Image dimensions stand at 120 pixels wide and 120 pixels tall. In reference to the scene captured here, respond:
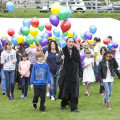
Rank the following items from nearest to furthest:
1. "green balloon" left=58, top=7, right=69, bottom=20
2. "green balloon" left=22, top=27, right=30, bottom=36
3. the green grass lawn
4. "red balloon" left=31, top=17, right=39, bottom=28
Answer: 1. the green grass lawn
2. "green balloon" left=58, top=7, right=69, bottom=20
3. "green balloon" left=22, top=27, right=30, bottom=36
4. "red balloon" left=31, top=17, right=39, bottom=28

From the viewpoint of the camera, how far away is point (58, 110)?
31.6ft

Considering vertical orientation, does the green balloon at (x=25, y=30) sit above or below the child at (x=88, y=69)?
above

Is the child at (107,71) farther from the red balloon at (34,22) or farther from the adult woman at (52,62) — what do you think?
the red balloon at (34,22)

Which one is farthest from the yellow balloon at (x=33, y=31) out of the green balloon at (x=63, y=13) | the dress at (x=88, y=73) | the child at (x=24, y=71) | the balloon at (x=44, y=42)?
the green balloon at (x=63, y=13)

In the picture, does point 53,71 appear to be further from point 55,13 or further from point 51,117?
point 51,117

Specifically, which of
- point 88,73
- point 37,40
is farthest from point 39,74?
point 88,73

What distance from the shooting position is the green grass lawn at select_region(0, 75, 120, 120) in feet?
29.0

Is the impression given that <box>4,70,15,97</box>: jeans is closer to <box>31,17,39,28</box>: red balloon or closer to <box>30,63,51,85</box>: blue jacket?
<box>30,63,51,85</box>: blue jacket

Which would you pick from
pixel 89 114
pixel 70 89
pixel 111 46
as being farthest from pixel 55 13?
pixel 111 46

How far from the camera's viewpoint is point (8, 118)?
880 cm

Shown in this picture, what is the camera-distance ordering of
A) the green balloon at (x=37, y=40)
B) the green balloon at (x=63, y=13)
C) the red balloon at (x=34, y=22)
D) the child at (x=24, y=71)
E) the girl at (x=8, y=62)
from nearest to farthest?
the green balloon at (x=63, y=13) < the girl at (x=8, y=62) < the child at (x=24, y=71) < the green balloon at (x=37, y=40) < the red balloon at (x=34, y=22)

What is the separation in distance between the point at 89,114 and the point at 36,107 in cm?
145

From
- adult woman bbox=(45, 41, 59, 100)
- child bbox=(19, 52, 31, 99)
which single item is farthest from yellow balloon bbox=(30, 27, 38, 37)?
adult woman bbox=(45, 41, 59, 100)

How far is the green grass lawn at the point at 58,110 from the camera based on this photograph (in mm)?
8828
